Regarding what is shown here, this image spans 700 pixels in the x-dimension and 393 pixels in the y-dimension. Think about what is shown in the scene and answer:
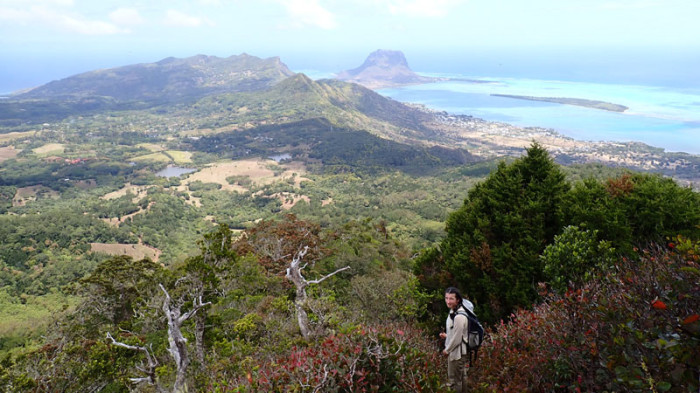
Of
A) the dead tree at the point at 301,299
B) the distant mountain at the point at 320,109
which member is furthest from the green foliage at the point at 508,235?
the distant mountain at the point at 320,109

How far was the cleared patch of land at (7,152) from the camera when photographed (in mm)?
99606

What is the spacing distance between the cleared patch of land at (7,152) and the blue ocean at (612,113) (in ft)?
532

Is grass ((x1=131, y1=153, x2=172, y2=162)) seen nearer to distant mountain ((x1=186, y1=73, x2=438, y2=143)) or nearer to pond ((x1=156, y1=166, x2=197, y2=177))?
pond ((x1=156, y1=166, x2=197, y2=177))

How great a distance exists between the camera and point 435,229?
43906 millimetres

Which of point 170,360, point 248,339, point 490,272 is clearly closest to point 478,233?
point 490,272

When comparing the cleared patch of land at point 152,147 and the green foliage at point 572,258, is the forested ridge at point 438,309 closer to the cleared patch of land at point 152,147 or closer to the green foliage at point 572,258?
the green foliage at point 572,258

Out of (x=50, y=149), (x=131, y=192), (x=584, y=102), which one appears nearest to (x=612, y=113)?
(x=584, y=102)

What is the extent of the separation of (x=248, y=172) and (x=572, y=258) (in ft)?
303

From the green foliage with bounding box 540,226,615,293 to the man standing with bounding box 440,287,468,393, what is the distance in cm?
379

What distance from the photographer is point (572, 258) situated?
8.02m

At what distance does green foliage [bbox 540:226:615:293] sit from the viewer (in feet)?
26.0

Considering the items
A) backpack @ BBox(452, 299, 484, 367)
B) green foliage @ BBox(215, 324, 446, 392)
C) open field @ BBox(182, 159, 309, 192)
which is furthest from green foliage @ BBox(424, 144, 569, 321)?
open field @ BBox(182, 159, 309, 192)

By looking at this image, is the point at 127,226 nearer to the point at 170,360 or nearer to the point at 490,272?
the point at 170,360

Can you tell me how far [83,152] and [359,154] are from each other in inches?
3273
